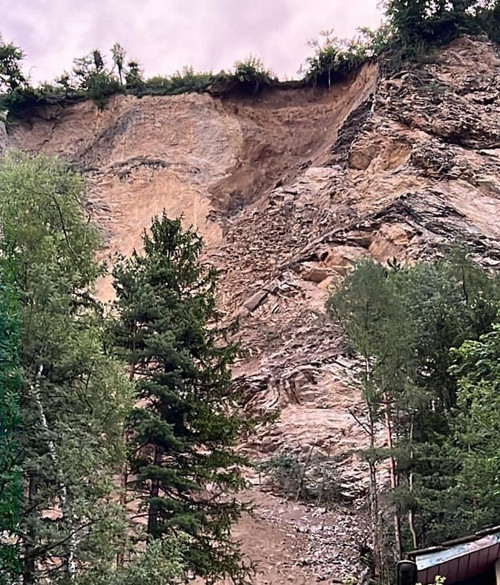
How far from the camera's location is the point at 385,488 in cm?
1171

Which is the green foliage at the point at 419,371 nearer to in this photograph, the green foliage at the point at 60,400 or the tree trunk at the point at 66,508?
the green foliage at the point at 60,400

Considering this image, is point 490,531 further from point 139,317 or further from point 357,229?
point 357,229

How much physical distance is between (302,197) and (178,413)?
16895mm

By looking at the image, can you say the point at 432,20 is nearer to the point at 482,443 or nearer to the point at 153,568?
the point at 482,443

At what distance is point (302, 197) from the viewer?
2552 cm

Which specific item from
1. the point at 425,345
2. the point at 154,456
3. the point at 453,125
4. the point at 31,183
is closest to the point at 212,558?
the point at 154,456

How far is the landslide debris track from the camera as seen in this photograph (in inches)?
600

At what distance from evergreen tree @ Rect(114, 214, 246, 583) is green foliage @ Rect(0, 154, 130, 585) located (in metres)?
1.31

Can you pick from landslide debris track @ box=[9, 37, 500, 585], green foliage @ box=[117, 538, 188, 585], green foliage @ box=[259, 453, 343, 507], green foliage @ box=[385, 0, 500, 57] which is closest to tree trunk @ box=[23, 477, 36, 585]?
green foliage @ box=[117, 538, 188, 585]

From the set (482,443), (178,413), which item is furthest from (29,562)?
(482,443)

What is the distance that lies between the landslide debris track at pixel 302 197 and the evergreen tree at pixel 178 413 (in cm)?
257

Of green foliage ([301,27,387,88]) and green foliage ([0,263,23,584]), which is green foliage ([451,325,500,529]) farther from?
green foliage ([301,27,387,88])

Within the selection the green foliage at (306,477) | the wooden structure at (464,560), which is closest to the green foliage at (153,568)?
the wooden structure at (464,560)

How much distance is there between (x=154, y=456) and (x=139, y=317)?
214 cm
